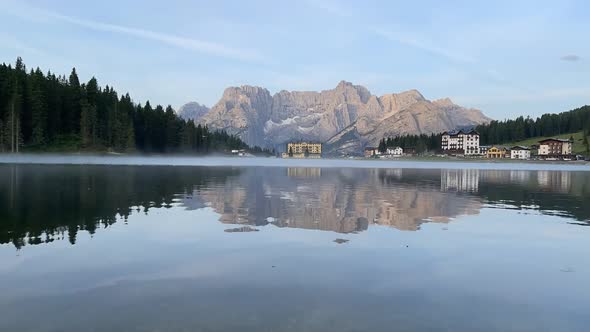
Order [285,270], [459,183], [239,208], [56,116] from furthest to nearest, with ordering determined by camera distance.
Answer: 1. [56,116]
2. [459,183]
3. [239,208]
4. [285,270]

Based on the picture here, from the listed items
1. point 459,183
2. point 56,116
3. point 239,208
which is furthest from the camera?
point 56,116

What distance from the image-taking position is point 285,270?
17.1 metres

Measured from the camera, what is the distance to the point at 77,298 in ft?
43.2

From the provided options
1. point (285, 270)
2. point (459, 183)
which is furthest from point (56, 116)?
point (285, 270)

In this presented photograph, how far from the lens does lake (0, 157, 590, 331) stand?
1191cm

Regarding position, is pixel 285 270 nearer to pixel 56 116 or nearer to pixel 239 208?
pixel 239 208

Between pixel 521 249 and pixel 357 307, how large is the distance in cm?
1390

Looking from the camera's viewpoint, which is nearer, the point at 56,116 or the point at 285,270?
the point at 285,270

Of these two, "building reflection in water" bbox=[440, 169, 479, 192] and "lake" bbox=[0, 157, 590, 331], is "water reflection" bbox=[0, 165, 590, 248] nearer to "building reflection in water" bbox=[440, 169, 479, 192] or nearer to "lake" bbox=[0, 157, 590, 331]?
"lake" bbox=[0, 157, 590, 331]

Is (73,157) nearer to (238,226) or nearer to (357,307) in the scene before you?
(238,226)

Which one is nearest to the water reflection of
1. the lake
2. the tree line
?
the lake

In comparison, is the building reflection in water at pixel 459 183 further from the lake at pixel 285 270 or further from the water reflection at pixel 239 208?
the lake at pixel 285 270

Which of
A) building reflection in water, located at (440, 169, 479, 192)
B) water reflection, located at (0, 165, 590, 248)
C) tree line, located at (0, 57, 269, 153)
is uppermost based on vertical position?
tree line, located at (0, 57, 269, 153)

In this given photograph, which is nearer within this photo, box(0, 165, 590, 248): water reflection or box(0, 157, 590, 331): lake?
box(0, 157, 590, 331): lake
